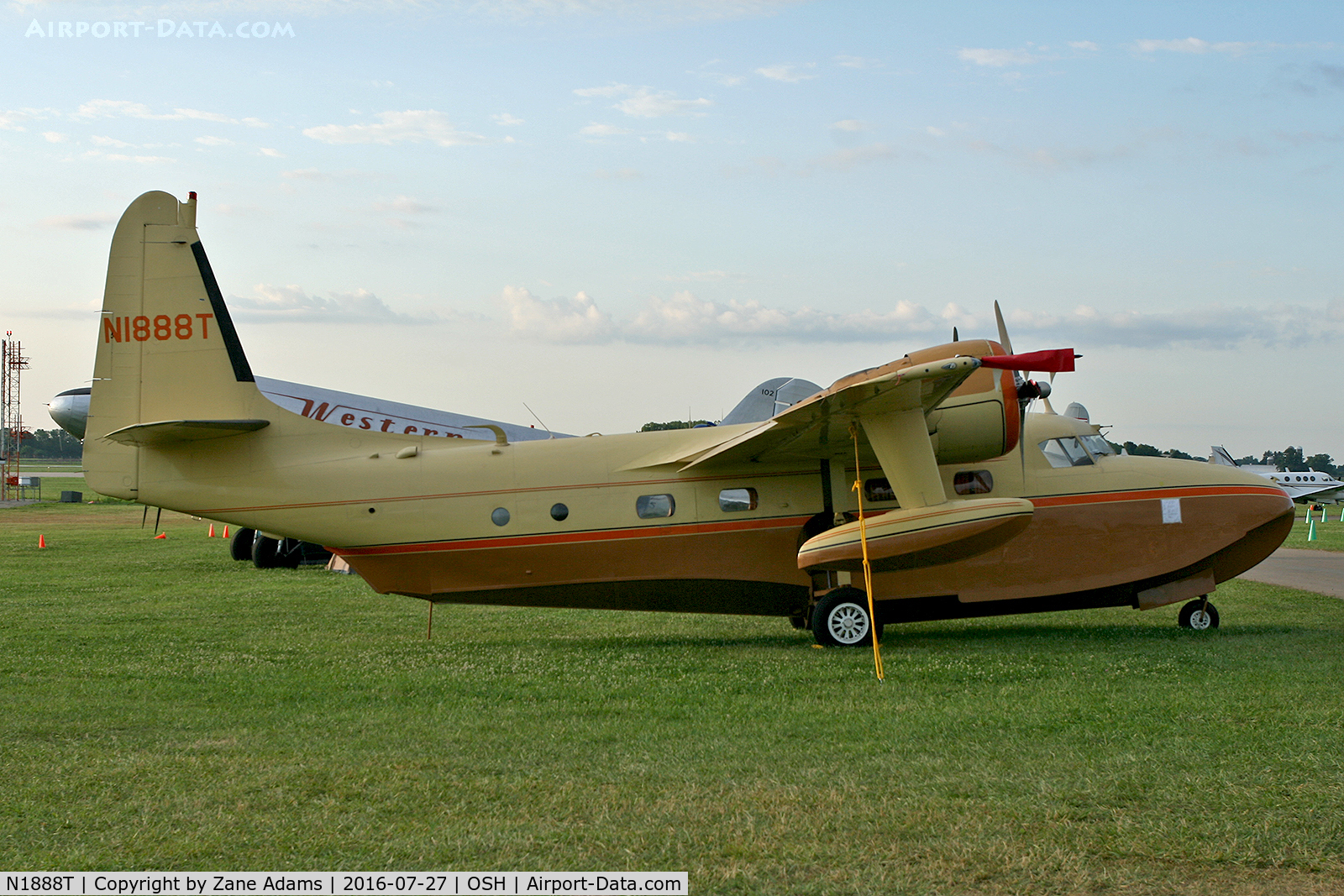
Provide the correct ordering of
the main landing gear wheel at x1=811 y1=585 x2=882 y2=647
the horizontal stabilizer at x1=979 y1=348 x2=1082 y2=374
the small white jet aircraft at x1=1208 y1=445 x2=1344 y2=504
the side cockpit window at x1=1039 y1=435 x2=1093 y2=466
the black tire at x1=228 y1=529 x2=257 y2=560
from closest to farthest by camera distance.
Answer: the horizontal stabilizer at x1=979 y1=348 x2=1082 y2=374
the main landing gear wheel at x1=811 y1=585 x2=882 y2=647
the side cockpit window at x1=1039 y1=435 x2=1093 y2=466
the black tire at x1=228 y1=529 x2=257 y2=560
the small white jet aircraft at x1=1208 y1=445 x2=1344 y2=504

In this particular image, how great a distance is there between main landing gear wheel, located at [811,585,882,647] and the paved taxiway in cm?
809

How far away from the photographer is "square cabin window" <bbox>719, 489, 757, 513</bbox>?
12.8 m

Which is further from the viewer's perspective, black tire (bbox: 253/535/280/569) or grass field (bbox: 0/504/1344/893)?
black tire (bbox: 253/535/280/569)

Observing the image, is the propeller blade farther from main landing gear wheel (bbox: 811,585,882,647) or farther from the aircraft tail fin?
the aircraft tail fin

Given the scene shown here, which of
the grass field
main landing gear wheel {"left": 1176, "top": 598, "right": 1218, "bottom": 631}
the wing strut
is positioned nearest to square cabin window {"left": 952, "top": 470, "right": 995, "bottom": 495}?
the wing strut

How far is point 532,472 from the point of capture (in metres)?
12.8

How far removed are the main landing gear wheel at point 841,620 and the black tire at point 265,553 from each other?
51.8 feet

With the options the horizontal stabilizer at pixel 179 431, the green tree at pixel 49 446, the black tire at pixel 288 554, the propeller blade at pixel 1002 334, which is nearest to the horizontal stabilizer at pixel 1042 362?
the propeller blade at pixel 1002 334

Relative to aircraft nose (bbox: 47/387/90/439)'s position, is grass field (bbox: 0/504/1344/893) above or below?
below

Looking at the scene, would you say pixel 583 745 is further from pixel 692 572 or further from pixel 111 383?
pixel 111 383

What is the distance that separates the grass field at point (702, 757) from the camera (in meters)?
5.20

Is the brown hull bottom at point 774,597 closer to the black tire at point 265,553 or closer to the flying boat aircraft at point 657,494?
the flying boat aircraft at point 657,494

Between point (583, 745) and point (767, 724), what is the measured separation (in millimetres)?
1493

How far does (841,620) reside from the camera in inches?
480
